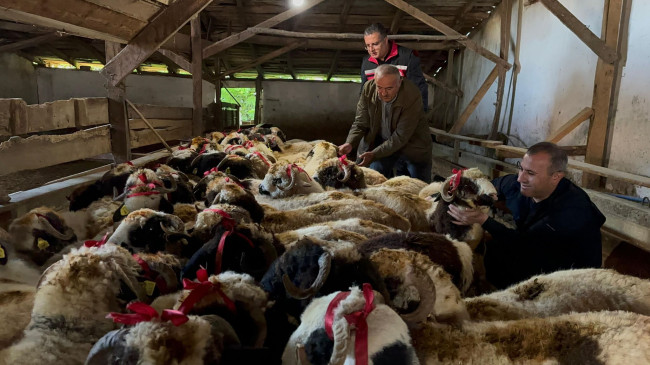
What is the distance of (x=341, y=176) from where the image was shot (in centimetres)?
521

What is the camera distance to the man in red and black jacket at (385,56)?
629 centimetres

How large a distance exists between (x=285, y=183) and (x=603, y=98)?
4545 mm

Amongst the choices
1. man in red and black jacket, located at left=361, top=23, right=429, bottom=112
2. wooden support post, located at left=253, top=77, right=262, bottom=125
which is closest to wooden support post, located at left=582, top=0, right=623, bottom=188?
man in red and black jacket, located at left=361, top=23, right=429, bottom=112

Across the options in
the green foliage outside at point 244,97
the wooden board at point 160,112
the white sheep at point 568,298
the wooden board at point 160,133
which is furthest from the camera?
the green foliage outside at point 244,97

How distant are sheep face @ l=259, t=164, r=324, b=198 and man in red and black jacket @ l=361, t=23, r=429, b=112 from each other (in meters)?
2.38

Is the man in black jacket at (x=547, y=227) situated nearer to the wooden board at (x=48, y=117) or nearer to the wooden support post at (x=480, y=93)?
the wooden board at (x=48, y=117)

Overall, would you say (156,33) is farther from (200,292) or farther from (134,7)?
(200,292)

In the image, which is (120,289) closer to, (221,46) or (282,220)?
(282,220)

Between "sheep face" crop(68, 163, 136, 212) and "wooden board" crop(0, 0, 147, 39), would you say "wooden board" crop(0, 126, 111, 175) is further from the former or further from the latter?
"wooden board" crop(0, 0, 147, 39)

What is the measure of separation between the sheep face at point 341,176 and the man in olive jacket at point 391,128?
60 cm

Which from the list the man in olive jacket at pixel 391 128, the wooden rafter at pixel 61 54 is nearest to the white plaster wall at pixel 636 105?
the man in olive jacket at pixel 391 128

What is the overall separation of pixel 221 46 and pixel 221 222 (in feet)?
23.7

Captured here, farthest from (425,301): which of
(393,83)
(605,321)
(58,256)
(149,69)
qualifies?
(149,69)

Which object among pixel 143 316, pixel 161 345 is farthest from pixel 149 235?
pixel 161 345
